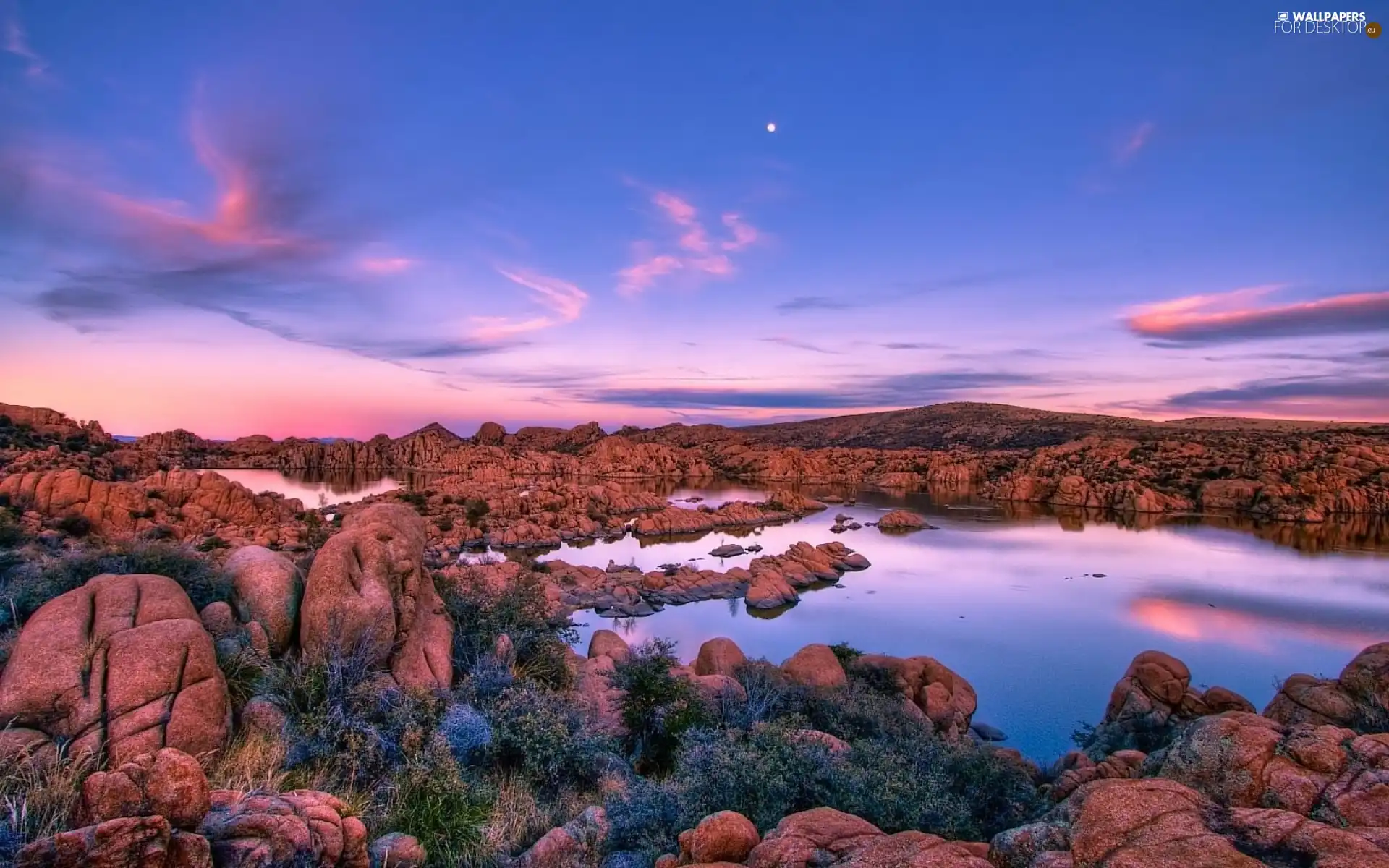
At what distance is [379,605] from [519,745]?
9.22ft

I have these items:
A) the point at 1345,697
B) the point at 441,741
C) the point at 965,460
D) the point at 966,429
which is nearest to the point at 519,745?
the point at 441,741

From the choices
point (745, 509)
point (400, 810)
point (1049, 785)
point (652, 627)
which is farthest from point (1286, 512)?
point (400, 810)

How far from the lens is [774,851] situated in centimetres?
473

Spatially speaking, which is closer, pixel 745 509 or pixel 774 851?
pixel 774 851

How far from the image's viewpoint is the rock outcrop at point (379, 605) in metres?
8.75

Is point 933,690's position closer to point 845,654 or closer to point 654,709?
point 845,654

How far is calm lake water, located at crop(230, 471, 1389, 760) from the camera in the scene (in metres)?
23.1

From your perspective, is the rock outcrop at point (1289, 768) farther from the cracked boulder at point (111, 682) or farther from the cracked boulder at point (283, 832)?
the cracked boulder at point (111, 682)

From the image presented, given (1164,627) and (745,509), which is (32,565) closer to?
(1164,627)

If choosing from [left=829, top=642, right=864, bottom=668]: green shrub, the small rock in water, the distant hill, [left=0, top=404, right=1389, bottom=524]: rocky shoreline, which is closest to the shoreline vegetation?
the small rock in water

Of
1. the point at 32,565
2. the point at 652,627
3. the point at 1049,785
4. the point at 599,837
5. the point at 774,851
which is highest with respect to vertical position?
the point at 32,565

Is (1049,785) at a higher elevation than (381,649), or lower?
lower

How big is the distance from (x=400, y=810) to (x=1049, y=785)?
10.3m

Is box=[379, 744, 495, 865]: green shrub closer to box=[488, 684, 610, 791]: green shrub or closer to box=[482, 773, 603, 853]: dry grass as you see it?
box=[482, 773, 603, 853]: dry grass
